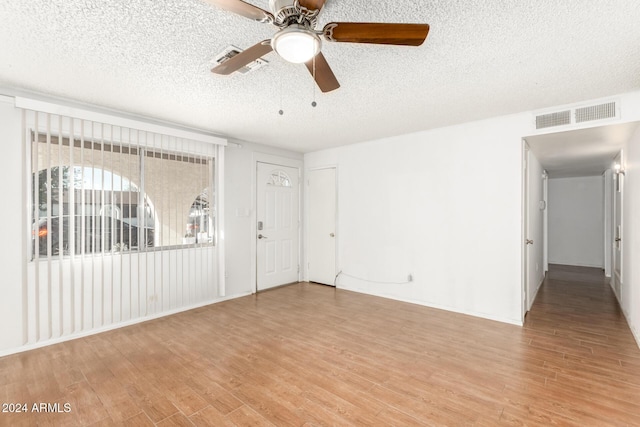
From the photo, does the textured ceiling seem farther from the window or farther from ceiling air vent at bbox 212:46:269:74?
the window

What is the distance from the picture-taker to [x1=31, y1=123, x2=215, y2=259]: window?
9.80ft

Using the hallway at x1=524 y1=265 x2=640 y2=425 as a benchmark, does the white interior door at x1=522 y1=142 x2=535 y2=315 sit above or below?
above

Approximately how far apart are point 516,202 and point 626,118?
1.23 meters

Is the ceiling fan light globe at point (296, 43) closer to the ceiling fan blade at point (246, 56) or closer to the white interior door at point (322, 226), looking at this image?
the ceiling fan blade at point (246, 56)

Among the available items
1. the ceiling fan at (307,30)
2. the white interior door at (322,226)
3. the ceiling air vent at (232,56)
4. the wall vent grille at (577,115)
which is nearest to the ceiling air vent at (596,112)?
the wall vent grille at (577,115)

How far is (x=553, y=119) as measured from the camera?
3.32 meters

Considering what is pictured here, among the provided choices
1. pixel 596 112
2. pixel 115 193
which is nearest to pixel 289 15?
pixel 115 193

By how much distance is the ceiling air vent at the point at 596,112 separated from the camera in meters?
3.01

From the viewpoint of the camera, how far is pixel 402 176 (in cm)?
457

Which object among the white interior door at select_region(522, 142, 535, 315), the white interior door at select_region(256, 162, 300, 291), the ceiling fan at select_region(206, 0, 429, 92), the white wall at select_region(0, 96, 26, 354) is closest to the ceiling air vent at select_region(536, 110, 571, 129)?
the white interior door at select_region(522, 142, 535, 315)

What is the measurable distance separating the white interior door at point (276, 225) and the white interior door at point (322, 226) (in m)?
0.30

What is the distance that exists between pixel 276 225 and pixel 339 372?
328 cm

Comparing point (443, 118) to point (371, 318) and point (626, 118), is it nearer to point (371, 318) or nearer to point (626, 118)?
point (626, 118)

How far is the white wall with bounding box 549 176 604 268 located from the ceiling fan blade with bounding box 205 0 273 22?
895 centimetres
